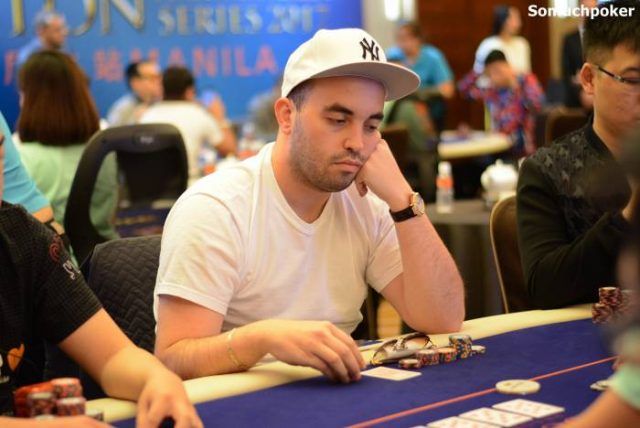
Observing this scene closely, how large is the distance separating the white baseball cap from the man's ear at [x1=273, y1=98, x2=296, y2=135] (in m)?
0.02

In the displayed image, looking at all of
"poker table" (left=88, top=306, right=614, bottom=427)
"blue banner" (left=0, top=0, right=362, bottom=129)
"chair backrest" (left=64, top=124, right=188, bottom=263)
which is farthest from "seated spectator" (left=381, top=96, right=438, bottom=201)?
"poker table" (left=88, top=306, right=614, bottom=427)

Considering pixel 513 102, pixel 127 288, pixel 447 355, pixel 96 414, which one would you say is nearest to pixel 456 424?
pixel 447 355

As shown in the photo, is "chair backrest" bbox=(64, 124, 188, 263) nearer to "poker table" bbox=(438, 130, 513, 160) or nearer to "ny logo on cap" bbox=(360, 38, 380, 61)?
"ny logo on cap" bbox=(360, 38, 380, 61)

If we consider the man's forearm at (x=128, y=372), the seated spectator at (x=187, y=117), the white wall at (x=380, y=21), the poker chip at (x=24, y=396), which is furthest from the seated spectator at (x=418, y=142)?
the poker chip at (x=24, y=396)

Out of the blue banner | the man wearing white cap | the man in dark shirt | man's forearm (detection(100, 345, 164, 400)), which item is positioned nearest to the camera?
man's forearm (detection(100, 345, 164, 400))

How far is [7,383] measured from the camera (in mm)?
1939

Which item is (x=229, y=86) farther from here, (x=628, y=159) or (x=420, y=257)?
(x=628, y=159)

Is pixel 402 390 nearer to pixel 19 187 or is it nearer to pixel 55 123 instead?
pixel 19 187

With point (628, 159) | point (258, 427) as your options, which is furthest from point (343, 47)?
point (628, 159)

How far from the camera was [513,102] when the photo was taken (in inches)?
320

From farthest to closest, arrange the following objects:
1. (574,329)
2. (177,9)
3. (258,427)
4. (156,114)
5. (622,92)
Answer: (177,9) < (156,114) < (622,92) < (574,329) < (258,427)

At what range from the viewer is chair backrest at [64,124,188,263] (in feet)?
13.6

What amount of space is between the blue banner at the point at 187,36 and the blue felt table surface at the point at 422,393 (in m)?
8.46

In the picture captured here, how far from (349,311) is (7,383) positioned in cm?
77
